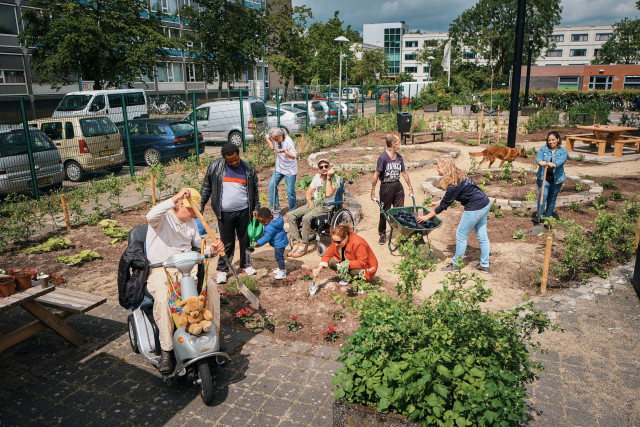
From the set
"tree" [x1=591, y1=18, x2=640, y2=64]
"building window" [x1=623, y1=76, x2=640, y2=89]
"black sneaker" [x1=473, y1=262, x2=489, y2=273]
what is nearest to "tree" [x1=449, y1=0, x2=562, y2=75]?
"building window" [x1=623, y1=76, x2=640, y2=89]

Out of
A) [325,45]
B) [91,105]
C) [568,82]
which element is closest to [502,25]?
[568,82]

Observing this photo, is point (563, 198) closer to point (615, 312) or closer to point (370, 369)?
point (615, 312)

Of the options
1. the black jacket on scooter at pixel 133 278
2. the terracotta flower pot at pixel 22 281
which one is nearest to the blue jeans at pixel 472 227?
the black jacket on scooter at pixel 133 278

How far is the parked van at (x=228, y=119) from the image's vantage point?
18.4 m

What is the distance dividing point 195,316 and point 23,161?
31.8 ft

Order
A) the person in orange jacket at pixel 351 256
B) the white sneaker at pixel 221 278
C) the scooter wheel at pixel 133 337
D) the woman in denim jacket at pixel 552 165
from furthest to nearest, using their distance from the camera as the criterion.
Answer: the woman in denim jacket at pixel 552 165
the white sneaker at pixel 221 278
the person in orange jacket at pixel 351 256
the scooter wheel at pixel 133 337

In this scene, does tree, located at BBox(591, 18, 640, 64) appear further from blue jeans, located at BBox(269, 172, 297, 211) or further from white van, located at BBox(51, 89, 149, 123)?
blue jeans, located at BBox(269, 172, 297, 211)

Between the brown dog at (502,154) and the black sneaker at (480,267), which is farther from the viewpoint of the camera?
the brown dog at (502,154)

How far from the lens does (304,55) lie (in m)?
Result: 33.4

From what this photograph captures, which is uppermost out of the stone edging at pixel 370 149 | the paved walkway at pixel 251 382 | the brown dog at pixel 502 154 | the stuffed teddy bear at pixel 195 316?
the brown dog at pixel 502 154

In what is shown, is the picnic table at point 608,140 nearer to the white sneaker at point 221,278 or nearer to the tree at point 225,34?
the white sneaker at point 221,278

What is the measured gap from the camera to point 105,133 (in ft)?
44.7

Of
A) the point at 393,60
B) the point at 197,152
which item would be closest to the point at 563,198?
the point at 197,152

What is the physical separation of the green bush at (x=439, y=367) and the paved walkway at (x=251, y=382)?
918mm
